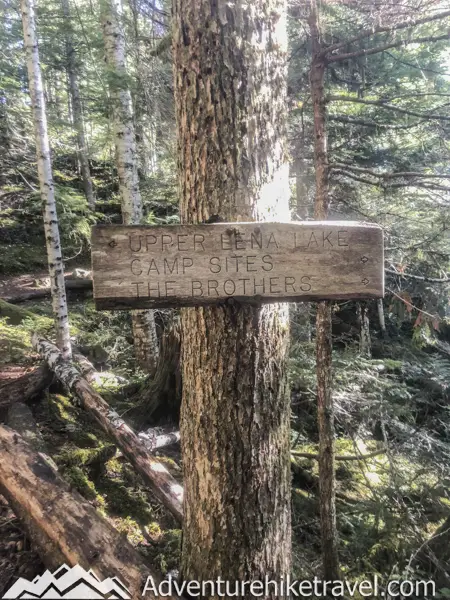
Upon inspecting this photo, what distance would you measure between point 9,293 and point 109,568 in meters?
10.3

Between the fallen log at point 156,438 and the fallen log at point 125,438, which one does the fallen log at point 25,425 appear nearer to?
the fallen log at point 125,438

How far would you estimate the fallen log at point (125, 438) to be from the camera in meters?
3.57

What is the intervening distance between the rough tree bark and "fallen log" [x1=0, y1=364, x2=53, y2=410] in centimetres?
210

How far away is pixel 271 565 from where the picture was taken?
2057 millimetres

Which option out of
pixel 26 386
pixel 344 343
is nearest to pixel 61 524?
pixel 26 386

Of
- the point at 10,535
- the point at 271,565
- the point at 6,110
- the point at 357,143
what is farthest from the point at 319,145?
the point at 6,110

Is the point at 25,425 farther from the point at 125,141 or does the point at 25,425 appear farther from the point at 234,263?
the point at 125,141

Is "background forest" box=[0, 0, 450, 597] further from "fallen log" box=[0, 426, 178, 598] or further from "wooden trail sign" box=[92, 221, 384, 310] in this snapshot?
"wooden trail sign" box=[92, 221, 384, 310]

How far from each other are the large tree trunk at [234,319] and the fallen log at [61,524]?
2.21 ft

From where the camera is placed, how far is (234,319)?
187 centimetres

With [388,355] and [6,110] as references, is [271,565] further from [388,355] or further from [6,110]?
[6,110]

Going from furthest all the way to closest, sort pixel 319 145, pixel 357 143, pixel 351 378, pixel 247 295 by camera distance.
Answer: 1. pixel 357 143
2. pixel 351 378
3. pixel 319 145
4. pixel 247 295

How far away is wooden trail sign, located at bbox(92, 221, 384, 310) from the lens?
1.58m

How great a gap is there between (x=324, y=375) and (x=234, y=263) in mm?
2879
